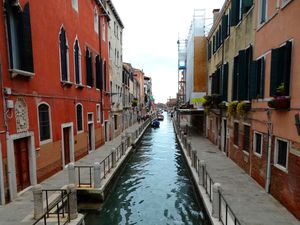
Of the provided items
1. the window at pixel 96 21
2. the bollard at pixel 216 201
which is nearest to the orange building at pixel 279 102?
the bollard at pixel 216 201

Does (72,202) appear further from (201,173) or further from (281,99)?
(281,99)

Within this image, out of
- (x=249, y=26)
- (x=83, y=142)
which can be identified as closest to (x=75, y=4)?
(x=83, y=142)

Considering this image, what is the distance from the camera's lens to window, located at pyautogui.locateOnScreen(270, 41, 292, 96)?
641 centimetres

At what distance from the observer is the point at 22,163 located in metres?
8.22

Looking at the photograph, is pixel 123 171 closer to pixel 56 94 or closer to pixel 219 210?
pixel 56 94

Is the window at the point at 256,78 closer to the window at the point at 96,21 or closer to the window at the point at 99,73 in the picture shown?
the window at the point at 99,73

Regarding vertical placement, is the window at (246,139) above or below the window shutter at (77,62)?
below

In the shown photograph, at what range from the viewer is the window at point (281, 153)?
22.4ft

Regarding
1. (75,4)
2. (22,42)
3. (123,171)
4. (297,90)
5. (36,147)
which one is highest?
(75,4)

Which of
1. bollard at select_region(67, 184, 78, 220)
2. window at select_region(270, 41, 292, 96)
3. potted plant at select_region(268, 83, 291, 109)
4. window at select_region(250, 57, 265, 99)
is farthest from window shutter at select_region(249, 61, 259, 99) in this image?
bollard at select_region(67, 184, 78, 220)

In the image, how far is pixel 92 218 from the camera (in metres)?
7.67

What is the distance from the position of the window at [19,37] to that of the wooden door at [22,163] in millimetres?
2578

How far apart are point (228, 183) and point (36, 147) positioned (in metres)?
7.29

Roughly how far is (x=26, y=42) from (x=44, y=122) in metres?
3.29
